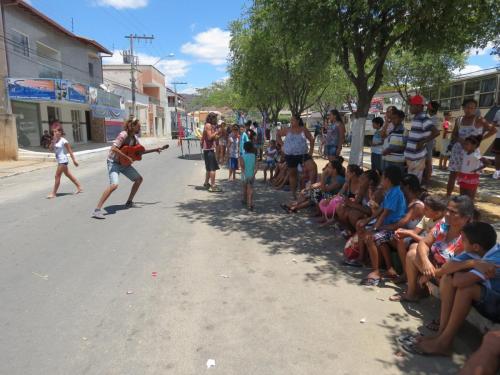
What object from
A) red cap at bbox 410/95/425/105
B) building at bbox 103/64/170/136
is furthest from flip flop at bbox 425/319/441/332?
building at bbox 103/64/170/136

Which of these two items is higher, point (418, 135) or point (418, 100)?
point (418, 100)

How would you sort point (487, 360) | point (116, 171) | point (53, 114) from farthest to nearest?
point (53, 114) → point (116, 171) → point (487, 360)

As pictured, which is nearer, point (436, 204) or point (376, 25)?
point (436, 204)

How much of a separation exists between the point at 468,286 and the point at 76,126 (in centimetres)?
2915

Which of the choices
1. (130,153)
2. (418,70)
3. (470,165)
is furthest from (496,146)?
(418,70)

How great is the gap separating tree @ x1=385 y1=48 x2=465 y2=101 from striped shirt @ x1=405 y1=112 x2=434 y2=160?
19063mm

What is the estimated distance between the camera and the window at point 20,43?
1955 centimetres

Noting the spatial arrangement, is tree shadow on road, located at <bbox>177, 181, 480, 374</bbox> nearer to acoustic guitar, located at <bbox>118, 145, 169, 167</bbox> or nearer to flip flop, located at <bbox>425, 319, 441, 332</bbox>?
flip flop, located at <bbox>425, 319, 441, 332</bbox>

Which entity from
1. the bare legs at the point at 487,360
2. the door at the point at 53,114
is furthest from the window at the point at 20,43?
the bare legs at the point at 487,360

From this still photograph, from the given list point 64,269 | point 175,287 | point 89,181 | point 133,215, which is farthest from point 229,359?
point 89,181

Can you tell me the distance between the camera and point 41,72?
2225 cm

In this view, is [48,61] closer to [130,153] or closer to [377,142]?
[130,153]

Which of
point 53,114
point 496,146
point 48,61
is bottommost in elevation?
point 496,146

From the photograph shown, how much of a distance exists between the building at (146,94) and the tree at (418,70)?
25197mm
